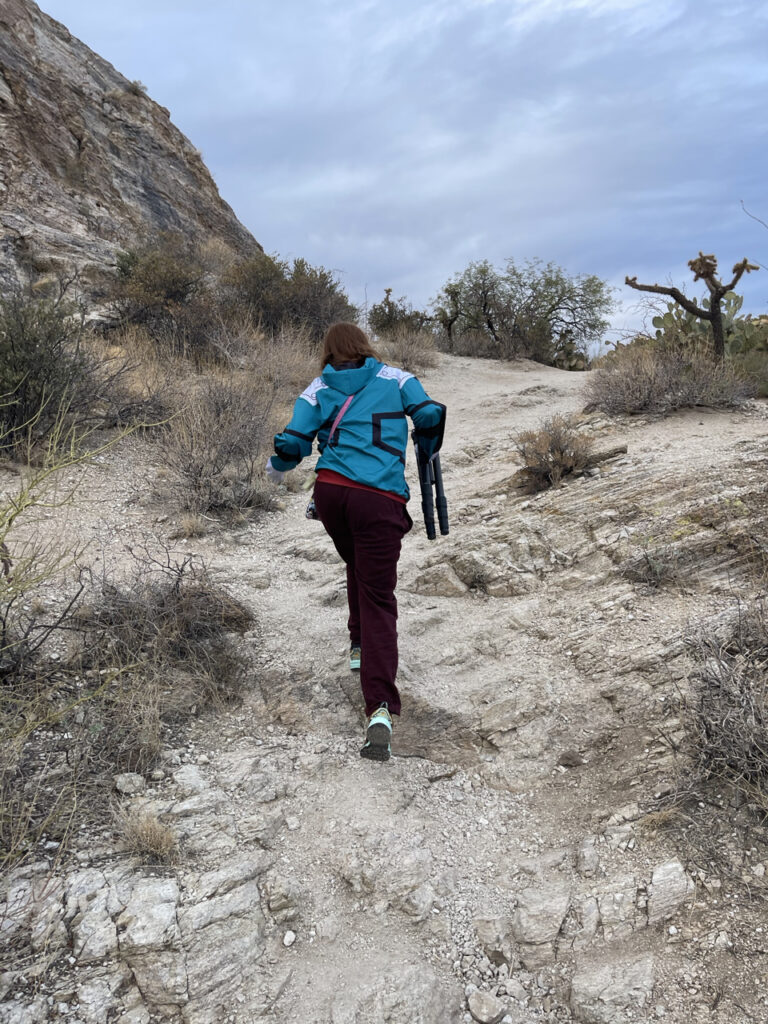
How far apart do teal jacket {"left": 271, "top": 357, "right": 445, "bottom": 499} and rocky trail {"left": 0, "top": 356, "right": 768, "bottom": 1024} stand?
1182 mm

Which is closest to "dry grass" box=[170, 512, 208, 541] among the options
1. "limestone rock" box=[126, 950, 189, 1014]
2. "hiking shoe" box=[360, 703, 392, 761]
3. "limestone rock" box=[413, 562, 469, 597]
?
"limestone rock" box=[413, 562, 469, 597]

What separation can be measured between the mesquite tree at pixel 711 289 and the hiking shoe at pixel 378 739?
6715mm

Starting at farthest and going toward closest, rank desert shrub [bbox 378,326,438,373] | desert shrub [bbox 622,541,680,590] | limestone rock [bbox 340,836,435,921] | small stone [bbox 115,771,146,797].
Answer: desert shrub [bbox 378,326,438,373]
desert shrub [bbox 622,541,680,590]
small stone [bbox 115,771,146,797]
limestone rock [bbox 340,836,435,921]

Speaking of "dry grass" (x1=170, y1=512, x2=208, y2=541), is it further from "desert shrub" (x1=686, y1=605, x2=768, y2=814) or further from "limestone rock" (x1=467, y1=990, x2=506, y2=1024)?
"limestone rock" (x1=467, y1=990, x2=506, y2=1024)

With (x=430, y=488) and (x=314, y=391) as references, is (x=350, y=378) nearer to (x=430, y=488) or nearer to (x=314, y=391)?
(x=314, y=391)

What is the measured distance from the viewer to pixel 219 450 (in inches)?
233

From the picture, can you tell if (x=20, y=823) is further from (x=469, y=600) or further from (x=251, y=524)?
(x=251, y=524)

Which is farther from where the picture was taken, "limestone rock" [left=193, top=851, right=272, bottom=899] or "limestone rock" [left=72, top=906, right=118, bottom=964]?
"limestone rock" [left=193, top=851, right=272, bottom=899]

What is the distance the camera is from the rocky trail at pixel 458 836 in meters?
1.84

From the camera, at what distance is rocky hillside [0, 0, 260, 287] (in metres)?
10.8

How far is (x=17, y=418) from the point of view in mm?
5832

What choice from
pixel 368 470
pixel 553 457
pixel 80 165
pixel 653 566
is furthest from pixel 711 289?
pixel 80 165

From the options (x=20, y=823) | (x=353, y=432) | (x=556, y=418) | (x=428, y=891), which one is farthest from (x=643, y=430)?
(x=20, y=823)

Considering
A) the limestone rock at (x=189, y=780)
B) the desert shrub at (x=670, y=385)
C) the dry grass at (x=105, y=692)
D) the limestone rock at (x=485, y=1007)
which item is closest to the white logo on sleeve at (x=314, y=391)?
the dry grass at (x=105, y=692)
